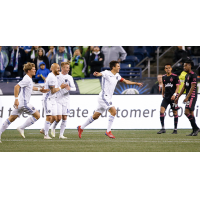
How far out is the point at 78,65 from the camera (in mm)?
15258

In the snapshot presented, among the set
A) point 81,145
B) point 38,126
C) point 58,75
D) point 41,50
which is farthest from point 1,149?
point 41,50

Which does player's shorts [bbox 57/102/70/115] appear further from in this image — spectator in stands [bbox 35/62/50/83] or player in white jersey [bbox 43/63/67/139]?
spectator in stands [bbox 35/62/50/83]

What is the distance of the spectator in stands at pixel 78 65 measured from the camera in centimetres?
1520

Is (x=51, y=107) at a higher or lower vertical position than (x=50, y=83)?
lower

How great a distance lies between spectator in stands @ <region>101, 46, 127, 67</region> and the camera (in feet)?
50.8

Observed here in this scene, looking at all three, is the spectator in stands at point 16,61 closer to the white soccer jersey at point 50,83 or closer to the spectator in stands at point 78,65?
the spectator in stands at point 78,65

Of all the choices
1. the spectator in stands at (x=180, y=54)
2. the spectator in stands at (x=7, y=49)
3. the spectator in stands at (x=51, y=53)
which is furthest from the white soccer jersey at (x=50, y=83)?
the spectator in stands at (x=180, y=54)

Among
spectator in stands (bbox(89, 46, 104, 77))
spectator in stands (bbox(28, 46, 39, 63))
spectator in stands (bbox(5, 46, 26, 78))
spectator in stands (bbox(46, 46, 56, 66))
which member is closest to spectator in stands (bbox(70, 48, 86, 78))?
spectator in stands (bbox(89, 46, 104, 77))

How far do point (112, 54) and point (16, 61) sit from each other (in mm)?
4120

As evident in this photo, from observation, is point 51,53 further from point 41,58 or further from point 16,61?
point 16,61

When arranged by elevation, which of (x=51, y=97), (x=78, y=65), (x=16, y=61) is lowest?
(x=51, y=97)

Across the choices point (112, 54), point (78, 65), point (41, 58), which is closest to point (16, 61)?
point (41, 58)

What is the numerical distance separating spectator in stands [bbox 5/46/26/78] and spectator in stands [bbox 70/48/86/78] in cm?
223

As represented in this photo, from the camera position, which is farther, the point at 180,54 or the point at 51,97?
the point at 180,54
